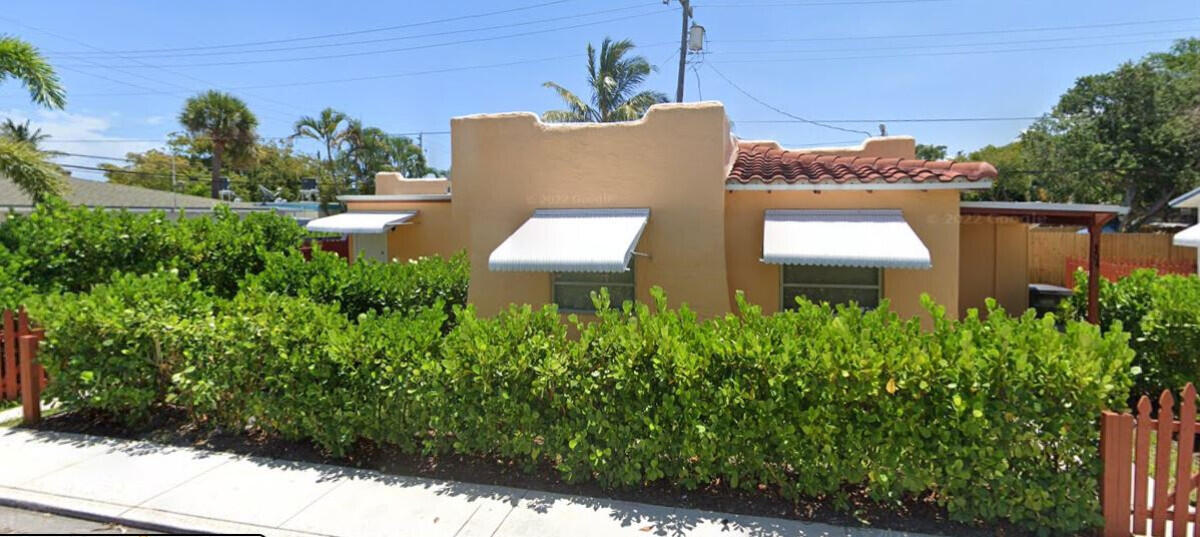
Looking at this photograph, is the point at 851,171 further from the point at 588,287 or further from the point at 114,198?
the point at 114,198

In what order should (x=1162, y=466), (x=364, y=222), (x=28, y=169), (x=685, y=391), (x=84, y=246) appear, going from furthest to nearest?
(x=364, y=222) < (x=28, y=169) < (x=84, y=246) < (x=685, y=391) < (x=1162, y=466)

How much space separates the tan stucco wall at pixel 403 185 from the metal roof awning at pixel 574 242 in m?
12.1

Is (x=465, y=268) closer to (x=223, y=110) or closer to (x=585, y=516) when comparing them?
(x=585, y=516)

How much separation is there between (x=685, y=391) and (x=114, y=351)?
6.11 metres

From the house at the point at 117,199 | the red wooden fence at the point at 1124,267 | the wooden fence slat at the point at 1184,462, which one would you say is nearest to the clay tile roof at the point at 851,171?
the wooden fence slat at the point at 1184,462

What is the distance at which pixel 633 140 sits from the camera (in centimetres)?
859

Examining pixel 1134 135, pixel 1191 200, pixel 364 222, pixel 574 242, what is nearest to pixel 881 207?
pixel 574 242

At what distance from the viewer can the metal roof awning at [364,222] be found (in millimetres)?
14961

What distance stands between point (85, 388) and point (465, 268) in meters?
5.60

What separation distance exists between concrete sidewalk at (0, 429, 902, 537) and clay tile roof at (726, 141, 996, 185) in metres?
4.97

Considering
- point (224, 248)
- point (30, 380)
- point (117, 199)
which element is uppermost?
point (117, 199)

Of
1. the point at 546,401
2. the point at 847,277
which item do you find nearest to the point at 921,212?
the point at 847,277

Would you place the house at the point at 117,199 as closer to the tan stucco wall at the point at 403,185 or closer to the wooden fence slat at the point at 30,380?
the tan stucco wall at the point at 403,185

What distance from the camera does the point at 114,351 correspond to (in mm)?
6367
